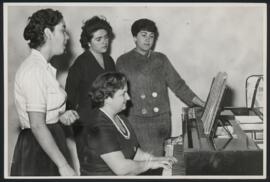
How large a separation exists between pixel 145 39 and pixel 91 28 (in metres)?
0.30

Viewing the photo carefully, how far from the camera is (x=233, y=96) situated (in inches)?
83.3

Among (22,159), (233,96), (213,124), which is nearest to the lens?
(213,124)

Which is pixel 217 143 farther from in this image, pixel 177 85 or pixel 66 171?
pixel 66 171

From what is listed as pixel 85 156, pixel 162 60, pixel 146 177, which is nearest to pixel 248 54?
pixel 162 60

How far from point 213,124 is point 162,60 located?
0.46m

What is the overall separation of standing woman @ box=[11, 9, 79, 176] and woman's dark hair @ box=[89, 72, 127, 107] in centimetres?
17

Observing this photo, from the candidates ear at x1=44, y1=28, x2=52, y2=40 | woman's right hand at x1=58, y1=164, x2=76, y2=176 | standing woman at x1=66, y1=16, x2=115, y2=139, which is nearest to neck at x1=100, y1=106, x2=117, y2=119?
standing woman at x1=66, y1=16, x2=115, y2=139

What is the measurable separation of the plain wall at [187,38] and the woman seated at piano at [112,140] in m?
0.19

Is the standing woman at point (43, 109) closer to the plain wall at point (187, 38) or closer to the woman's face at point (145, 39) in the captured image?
the plain wall at point (187, 38)

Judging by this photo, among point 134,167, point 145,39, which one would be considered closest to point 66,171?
point 134,167

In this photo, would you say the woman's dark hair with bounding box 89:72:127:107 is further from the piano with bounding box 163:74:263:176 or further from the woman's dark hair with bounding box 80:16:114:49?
the piano with bounding box 163:74:263:176

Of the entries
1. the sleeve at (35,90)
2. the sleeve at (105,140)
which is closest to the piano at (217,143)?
the sleeve at (105,140)

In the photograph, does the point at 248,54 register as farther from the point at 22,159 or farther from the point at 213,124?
the point at 22,159

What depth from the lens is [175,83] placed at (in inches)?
83.0
